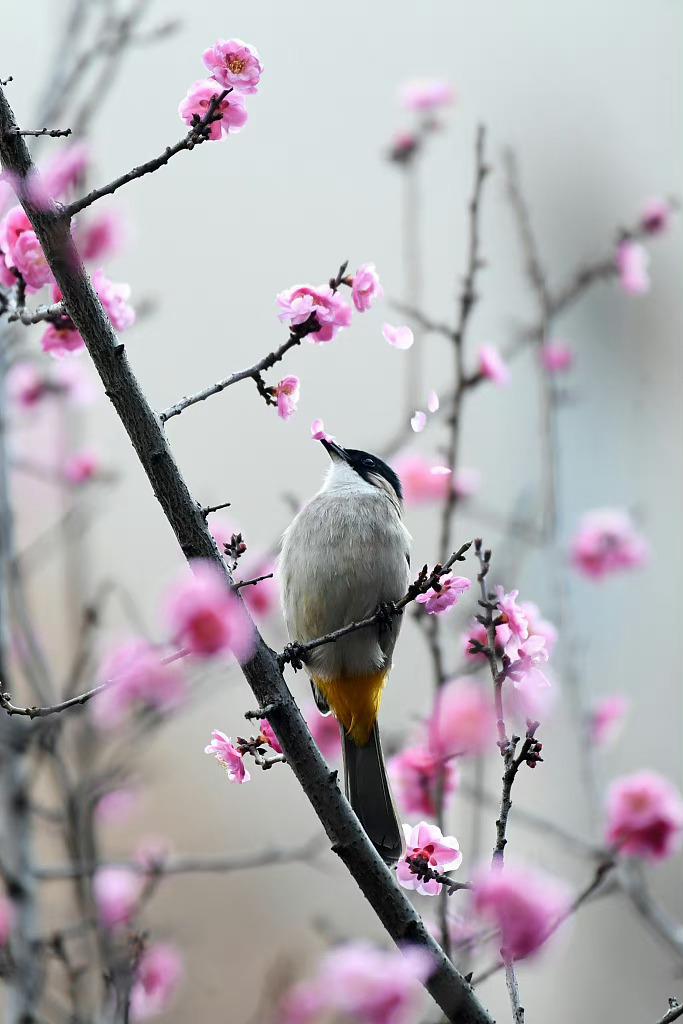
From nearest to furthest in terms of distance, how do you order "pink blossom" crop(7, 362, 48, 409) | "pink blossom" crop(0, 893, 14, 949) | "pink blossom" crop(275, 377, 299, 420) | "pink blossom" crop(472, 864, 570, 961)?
"pink blossom" crop(472, 864, 570, 961), "pink blossom" crop(275, 377, 299, 420), "pink blossom" crop(0, 893, 14, 949), "pink blossom" crop(7, 362, 48, 409)

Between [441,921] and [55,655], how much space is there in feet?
20.8

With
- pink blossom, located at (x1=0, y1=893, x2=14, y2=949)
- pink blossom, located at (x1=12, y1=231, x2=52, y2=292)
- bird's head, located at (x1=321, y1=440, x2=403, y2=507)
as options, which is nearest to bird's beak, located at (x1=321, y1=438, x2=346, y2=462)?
bird's head, located at (x1=321, y1=440, x2=403, y2=507)

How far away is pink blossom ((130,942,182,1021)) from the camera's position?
3.17m

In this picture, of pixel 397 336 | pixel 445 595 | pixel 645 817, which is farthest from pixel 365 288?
pixel 645 817

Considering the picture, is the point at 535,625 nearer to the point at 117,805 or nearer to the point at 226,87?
the point at 226,87

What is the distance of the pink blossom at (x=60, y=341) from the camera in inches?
93.0

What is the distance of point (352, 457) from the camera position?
3.57 m

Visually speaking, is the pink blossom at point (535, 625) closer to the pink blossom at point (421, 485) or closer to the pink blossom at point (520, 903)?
the pink blossom at point (520, 903)

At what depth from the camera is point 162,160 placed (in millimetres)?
1815

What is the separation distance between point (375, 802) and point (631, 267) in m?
2.55

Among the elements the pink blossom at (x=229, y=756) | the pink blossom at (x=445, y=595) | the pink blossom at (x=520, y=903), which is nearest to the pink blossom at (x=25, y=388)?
the pink blossom at (x=229, y=756)

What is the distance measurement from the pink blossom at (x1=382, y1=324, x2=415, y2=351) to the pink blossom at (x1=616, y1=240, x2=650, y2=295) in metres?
2.27

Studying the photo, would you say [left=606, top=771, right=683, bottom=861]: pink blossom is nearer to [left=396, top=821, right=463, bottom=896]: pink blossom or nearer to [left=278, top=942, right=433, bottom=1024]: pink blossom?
[left=396, top=821, right=463, bottom=896]: pink blossom

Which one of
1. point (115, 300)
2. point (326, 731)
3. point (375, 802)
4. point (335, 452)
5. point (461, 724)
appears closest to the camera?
point (115, 300)
